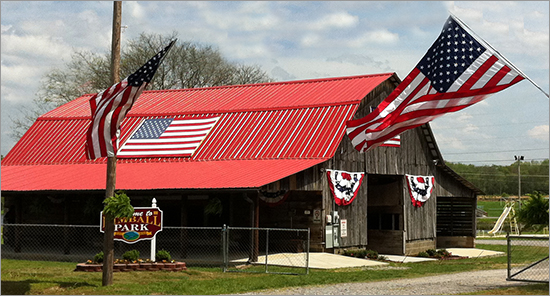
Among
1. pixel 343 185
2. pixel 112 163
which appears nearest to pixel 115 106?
pixel 112 163

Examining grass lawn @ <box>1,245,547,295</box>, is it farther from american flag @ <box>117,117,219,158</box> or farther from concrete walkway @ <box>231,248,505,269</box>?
american flag @ <box>117,117,219,158</box>

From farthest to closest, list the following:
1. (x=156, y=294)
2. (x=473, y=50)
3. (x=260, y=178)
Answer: (x=260, y=178) → (x=473, y=50) → (x=156, y=294)

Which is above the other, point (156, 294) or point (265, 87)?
point (265, 87)

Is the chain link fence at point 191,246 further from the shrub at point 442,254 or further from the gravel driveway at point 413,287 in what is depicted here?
the shrub at point 442,254

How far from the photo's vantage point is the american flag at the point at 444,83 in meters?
17.7

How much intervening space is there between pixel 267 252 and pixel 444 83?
805cm

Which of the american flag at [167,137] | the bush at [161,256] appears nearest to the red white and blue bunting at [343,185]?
the american flag at [167,137]

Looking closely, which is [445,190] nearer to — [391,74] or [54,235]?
[391,74]

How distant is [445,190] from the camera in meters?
36.9

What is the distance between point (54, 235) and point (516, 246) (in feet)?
88.2

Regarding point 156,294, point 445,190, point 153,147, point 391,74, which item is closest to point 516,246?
point 445,190

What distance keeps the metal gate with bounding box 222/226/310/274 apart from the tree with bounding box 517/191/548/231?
590 centimetres

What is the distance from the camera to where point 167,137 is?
32125 mm

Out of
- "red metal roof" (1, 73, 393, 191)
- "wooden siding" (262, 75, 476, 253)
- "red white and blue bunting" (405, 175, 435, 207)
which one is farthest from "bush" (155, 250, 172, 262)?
"red white and blue bunting" (405, 175, 435, 207)
